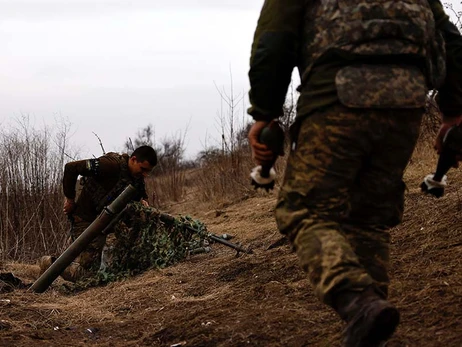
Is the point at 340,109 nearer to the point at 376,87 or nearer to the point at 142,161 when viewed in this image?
the point at 376,87

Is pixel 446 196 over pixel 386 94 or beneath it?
beneath

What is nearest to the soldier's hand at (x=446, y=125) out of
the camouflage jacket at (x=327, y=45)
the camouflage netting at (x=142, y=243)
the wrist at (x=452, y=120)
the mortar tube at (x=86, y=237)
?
the wrist at (x=452, y=120)

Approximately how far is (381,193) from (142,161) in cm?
485

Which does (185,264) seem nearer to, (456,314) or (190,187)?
(456,314)

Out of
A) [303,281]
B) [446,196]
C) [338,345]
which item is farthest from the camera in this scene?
[446,196]

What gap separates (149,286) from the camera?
19.4 feet

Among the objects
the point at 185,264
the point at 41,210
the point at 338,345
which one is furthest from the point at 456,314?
the point at 41,210

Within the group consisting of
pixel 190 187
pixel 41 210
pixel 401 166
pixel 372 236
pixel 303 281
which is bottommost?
pixel 190 187

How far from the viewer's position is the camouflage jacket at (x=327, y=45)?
7.55 ft

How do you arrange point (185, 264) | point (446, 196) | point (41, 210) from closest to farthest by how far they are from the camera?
point (446, 196), point (185, 264), point (41, 210)

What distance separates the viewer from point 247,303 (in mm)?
4105

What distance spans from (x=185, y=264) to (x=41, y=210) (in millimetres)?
3016

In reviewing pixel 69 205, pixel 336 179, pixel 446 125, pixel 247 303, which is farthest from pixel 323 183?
pixel 69 205

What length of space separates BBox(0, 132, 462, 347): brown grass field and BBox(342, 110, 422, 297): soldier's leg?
481mm
